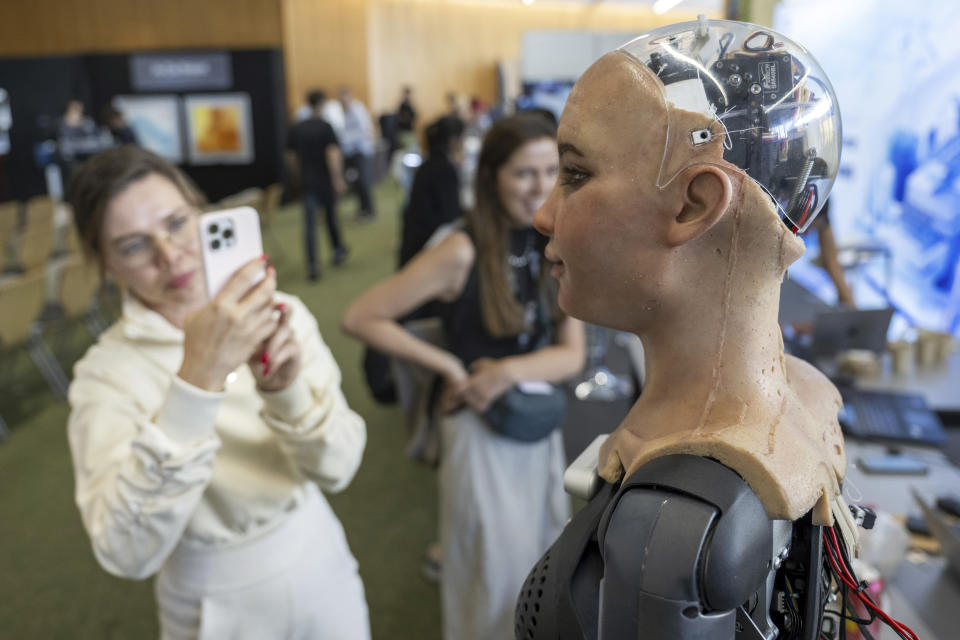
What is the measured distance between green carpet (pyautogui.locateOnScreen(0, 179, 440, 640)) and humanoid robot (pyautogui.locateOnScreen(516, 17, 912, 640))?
1933 mm

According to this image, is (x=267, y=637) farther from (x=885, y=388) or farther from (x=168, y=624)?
(x=885, y=388)

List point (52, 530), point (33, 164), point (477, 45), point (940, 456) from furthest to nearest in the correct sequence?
point (477, 45) < point (33, 164) < point (52, 530) < point (940, 456)

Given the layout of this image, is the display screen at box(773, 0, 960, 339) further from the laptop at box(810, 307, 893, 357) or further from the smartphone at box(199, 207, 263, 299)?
the smartphone at box(199, 207, 263, 299)

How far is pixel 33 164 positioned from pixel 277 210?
3.50m

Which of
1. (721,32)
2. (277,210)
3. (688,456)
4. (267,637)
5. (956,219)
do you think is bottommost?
(277,210)

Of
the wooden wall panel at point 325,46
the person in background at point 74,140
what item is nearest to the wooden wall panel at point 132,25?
the wooden wall panel at point 325,46

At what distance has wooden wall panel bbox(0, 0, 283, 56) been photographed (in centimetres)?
1066

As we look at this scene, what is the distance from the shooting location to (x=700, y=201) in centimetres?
57

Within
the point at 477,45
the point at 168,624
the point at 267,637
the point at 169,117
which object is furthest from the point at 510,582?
the point at 477,45

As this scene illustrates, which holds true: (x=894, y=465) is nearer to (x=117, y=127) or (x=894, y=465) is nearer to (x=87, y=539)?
(x=87, y=539)

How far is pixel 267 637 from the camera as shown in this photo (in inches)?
51.4

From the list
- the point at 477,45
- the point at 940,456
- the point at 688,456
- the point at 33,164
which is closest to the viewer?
the point at 688,456

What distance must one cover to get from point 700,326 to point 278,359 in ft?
2.36

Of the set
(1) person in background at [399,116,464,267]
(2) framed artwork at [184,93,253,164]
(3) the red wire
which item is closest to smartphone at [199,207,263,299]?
(3) the red wire
